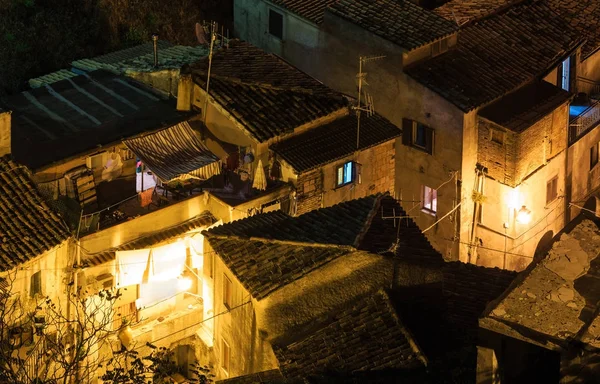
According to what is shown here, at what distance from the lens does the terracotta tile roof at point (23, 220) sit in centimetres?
3017

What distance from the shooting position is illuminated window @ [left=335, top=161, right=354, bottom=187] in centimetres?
3500

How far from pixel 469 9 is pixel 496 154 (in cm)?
505

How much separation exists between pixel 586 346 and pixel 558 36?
862 inches

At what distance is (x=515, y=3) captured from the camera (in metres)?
40.8

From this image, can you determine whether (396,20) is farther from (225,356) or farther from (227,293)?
(225,356)

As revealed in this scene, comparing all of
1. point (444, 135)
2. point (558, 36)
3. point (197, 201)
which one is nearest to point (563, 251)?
point (197, 201)

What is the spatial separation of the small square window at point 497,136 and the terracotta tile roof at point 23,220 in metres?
12.5

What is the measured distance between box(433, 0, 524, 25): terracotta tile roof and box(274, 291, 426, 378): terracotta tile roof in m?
15.2

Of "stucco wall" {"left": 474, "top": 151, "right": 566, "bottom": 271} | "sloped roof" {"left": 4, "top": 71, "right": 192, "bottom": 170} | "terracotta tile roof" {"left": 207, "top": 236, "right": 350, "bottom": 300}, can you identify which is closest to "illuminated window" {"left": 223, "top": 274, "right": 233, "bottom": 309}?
"terracotta tile roof" {"left": 207, "top": 236, "right": 350, "bottom": 300}

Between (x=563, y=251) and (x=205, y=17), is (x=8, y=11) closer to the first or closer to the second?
(x=205, y=17)

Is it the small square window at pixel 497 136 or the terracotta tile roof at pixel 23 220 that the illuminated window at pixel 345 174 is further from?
the terracotta tile roof at pixel 23 220

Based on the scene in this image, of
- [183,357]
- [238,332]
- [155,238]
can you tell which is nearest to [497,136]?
[155,238]

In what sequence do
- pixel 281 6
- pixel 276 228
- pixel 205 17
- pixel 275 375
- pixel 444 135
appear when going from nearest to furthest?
pixel 275 375, pixel 276 228, pixel 444 135, pixel 281 6, pixel 205 17

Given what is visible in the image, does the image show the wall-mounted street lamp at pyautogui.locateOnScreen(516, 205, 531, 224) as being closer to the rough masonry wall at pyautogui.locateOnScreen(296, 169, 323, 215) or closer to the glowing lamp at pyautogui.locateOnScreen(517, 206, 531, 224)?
the glowing lamp at pyautogui.locateOnScreen(517, 206, 531, 224)
